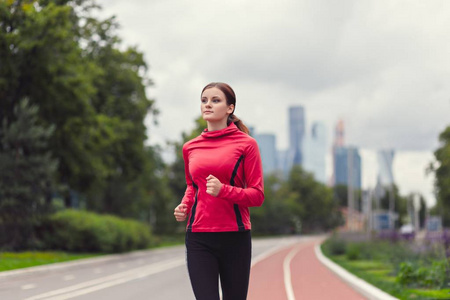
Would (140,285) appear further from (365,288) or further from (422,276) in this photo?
(422,276)

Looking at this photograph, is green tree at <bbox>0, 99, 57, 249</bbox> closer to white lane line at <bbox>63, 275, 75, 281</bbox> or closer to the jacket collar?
white lane line at <bbox>63, 275, 75, 281</bbox>

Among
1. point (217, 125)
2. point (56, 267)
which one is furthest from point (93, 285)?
point (217, 125)

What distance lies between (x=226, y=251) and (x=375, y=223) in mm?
64674

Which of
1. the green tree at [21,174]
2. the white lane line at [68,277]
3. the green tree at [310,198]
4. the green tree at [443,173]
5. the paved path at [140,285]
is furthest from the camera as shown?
the green tree at [310,198]

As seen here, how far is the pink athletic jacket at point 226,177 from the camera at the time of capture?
3.95 m

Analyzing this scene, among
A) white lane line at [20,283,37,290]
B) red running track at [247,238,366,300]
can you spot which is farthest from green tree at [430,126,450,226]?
white lane line at [20,283,37,290]

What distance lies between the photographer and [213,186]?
3740mm

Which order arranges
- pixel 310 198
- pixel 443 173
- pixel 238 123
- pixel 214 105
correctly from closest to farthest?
pixel 214 105
pixel 238 123
pixel 443 173
pixel 310 198

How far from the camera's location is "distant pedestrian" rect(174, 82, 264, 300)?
3.95 metres

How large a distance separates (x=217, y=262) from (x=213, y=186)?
1.77ft

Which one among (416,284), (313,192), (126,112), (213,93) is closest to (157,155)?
(126,112)

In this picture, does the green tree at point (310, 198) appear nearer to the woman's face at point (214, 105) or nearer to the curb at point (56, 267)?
the curb at point (56, 267)

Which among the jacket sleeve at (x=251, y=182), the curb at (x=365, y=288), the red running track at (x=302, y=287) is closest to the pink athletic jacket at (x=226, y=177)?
the jacket sleeve at (x=251, y=182)

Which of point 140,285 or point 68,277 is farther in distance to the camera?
point 68,277
